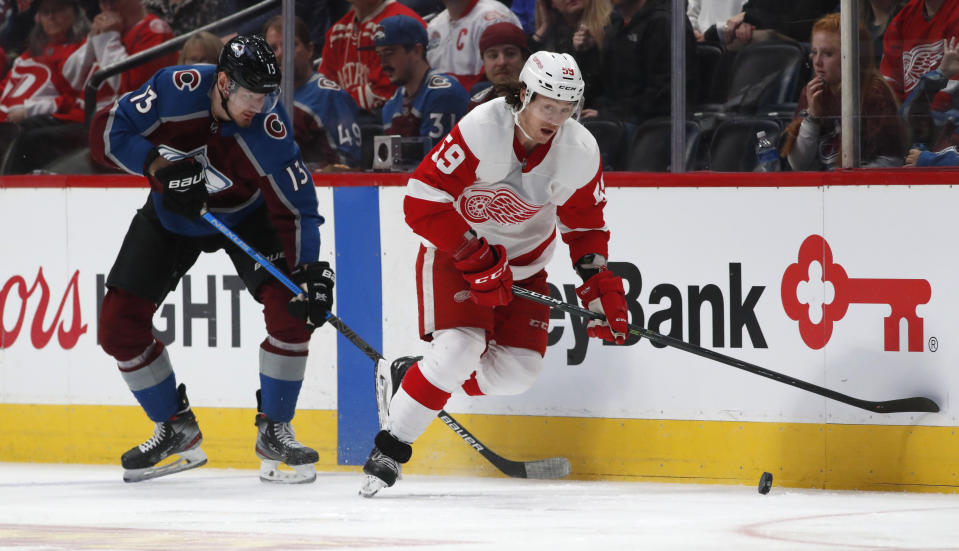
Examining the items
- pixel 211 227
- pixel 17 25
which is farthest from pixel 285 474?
pixel 17 25

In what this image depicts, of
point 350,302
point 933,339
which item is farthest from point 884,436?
point 350,302

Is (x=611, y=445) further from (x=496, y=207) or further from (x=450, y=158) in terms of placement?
(x=450, y=158)

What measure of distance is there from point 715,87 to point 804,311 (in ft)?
2.38

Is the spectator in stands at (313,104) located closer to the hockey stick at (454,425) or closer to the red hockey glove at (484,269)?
the hockey stick at (454,425)

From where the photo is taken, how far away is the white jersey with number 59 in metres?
3.54

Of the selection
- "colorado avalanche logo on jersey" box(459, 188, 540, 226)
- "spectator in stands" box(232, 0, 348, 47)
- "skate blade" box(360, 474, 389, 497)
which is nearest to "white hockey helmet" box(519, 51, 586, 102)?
"colorado avalanche logo on jersey" box(459, 188, 540, 226)

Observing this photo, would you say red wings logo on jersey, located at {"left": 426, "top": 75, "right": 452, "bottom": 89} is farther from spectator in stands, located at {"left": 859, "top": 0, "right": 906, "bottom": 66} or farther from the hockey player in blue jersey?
spectator in stands, located at {"left": 859, "top": 0, "right": 906, "bottom": 66}

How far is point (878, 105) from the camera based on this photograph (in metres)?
3.93

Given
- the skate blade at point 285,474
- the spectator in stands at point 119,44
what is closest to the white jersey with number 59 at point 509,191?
the skate blade at point 285,474

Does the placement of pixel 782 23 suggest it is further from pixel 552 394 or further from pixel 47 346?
pixel 47 346

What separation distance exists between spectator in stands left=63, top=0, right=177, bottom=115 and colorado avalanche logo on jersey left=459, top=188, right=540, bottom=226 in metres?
1.52

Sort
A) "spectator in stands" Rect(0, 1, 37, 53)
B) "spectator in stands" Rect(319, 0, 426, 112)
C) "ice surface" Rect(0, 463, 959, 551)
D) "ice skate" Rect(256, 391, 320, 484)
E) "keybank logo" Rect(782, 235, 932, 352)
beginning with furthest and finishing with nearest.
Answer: "spectator in stands" Rect(0, 1, 37, 53), "spectator in stands" Rect(319, 0, 426, 112), "ice skate" Rect(256, 391, 320, 484), "keybank logo" Rect(782, 235, 932, 352), "ice surface" Rect(0, 463, 959, 551)

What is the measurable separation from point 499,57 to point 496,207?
816mm

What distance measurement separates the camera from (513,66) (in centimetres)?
431
